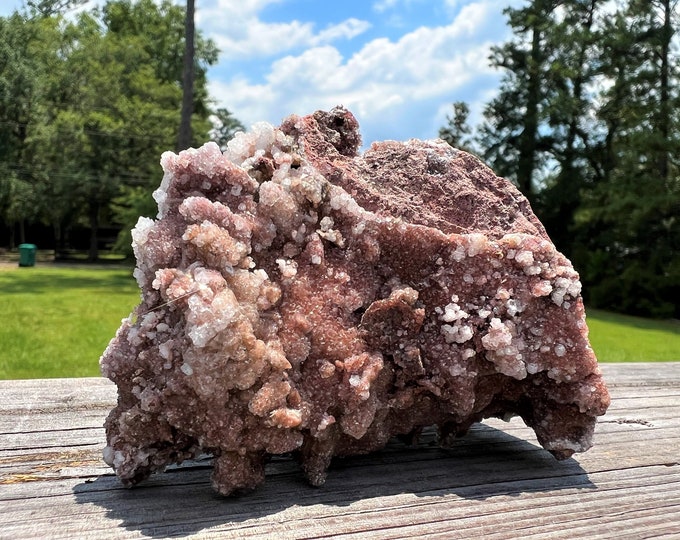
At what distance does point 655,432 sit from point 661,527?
1133mm

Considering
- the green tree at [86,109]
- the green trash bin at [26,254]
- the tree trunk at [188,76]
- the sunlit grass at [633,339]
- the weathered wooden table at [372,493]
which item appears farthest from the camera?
the green tree at [86,109]

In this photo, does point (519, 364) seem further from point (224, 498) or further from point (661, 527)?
point (224, 498)

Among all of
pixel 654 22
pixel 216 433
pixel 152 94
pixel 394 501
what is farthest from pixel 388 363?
pixel 152 94

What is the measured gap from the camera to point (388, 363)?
1.95 m

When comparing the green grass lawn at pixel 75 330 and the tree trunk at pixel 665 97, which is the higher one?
the tree trunk at pixel 665 97

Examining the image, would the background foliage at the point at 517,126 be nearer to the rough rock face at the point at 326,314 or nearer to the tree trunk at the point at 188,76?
the tree trunk at the point at 188,76

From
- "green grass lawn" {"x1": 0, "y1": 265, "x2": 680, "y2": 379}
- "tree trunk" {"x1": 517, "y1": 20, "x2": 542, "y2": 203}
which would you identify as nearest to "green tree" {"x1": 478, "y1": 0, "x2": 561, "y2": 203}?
"tree trunk" {"x1": 517, "y1": 20, "x2": 542, "y2": 203}

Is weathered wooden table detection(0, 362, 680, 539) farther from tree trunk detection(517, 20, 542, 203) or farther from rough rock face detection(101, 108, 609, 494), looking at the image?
tree trunk detection(517, 20, 542, 203)

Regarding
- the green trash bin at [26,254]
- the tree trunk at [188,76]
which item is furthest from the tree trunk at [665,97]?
the green trash bin at [26,254]

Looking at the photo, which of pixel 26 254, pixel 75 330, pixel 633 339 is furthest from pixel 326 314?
pixel 26 254

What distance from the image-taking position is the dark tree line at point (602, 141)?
1515cm

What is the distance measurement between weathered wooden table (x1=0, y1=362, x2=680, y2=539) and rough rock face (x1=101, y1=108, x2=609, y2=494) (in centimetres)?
11

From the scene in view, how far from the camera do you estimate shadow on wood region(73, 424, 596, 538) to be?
167 centimetres

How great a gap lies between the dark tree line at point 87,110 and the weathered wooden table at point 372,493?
1797 centimetres
